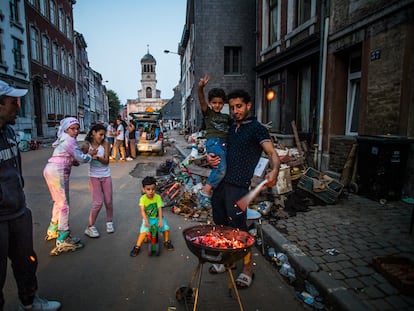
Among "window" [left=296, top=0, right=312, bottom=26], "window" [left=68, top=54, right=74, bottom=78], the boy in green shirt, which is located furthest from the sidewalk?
"window" [left=68, top=54, right=74, bottom=78]

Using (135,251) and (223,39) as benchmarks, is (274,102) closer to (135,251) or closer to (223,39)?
(223,39)

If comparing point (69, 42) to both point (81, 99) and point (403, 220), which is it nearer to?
point (81, 99)

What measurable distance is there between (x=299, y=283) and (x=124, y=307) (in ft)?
6.83

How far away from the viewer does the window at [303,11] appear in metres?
10.5

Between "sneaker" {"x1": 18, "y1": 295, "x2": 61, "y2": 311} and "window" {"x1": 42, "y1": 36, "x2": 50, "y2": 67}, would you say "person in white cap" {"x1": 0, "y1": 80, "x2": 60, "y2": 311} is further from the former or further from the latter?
"window" {"x1": 42, "y1": 36, "x2": 50, "y2": 67}

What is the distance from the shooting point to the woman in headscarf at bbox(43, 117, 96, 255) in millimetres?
4004

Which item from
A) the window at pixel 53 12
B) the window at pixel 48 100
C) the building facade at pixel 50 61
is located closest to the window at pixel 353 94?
the building facade at pixel 50 61

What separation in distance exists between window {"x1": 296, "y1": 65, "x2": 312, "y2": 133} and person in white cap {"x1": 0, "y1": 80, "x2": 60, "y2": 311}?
10.1m

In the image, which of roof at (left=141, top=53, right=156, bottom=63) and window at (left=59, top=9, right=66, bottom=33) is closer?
window at (left=59, top=9, right=66, bottom=33)

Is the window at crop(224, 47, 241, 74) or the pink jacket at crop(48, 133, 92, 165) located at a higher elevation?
the window at crop(224, 47, 241, 74)

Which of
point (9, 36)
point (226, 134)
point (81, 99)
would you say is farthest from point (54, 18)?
point (226, 134)

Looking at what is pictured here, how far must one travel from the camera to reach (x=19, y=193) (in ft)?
8.30

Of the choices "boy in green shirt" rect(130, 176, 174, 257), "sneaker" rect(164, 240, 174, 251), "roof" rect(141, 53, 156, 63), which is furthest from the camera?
"roof" rect(141, 53, 156, 63)

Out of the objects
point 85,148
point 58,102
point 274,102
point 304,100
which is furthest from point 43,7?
point 85,148
